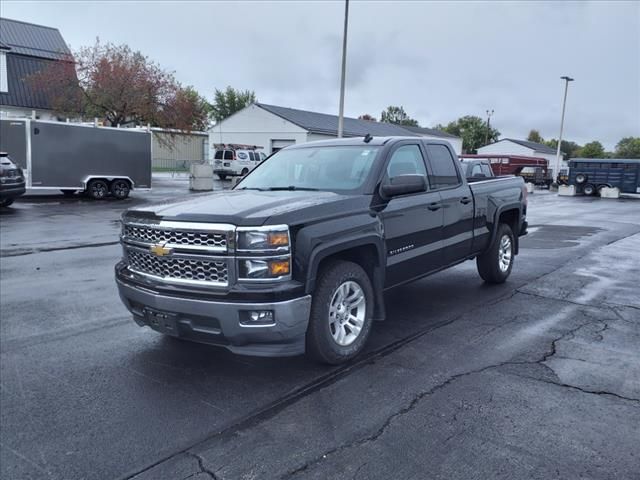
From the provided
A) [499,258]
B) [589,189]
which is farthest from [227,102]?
[499,258]

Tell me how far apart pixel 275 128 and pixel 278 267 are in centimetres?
4168

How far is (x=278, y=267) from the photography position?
386cm

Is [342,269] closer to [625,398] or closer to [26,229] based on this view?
[625,398]

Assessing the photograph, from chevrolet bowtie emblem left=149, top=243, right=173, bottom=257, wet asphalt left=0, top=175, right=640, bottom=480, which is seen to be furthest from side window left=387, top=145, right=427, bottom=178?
chevrolet bowtie emblem left=149, top=243, right=173, bottom=257

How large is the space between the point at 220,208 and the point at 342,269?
110cm

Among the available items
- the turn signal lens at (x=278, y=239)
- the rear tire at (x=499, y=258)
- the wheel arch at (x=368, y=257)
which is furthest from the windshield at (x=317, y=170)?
the rear tire at (x=499, y=258)

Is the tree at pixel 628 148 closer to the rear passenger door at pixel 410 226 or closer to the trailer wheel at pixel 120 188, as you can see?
the trailer wheel at pixel 120 188

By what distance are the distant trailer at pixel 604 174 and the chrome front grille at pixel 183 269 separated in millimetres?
33911

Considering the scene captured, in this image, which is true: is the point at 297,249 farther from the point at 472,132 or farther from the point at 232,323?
the point at 472,132

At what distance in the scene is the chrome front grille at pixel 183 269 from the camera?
12.8 feet

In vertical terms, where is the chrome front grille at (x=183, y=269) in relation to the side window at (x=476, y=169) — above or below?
below

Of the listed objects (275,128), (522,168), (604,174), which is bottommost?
(604,174)

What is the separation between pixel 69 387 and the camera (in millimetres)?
4199

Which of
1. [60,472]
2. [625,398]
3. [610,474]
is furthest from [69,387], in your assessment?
[625,398]
